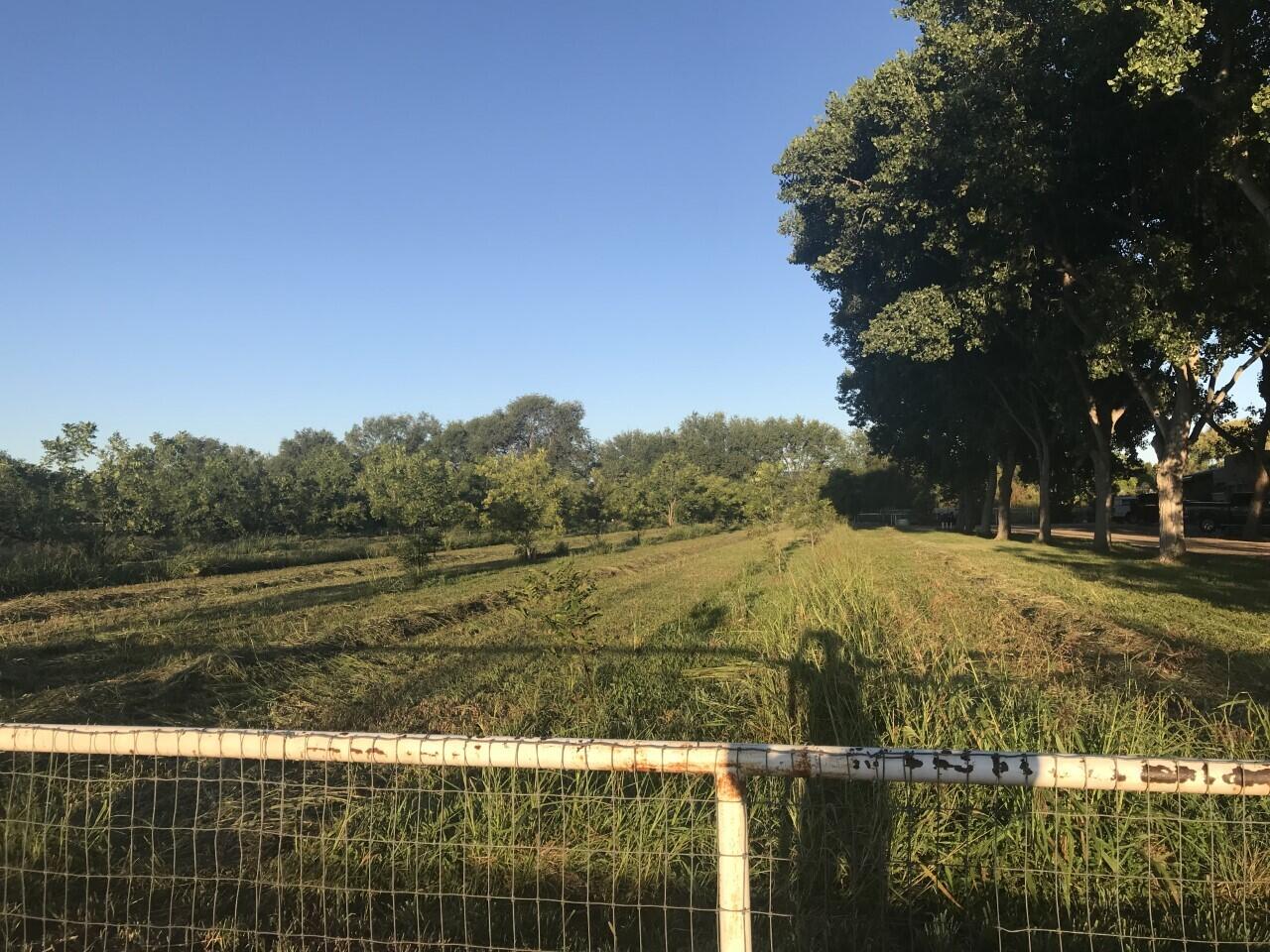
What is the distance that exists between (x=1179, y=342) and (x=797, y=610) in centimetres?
1101

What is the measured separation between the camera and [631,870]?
346 cm

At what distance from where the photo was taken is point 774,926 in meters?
3.02

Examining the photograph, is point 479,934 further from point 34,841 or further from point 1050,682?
point 1050,682

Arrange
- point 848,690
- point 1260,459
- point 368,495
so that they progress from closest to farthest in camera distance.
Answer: point 848,690 → point 1260,459 → point 368,495

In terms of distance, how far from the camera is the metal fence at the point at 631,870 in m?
2.85

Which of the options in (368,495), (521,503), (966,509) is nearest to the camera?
(521,503)

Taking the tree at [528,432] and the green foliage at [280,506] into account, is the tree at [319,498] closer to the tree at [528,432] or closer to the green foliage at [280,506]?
the green foliage at [280,506]

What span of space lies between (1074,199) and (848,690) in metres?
16.7

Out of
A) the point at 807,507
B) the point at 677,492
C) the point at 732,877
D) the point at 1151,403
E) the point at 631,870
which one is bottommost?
the point at 631,870

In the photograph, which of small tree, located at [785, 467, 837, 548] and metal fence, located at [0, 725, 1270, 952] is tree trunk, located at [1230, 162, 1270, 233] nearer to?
metal fence, located at [0, 725, 1270, 952]

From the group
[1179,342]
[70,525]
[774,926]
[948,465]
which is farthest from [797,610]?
[948,465]

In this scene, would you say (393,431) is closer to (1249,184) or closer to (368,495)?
(368,495)

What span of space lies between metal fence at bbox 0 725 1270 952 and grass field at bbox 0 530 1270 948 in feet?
0.07

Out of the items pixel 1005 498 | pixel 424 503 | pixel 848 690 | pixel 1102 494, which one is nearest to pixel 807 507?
pixel 1005 498
